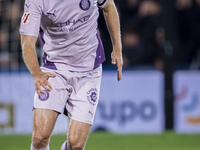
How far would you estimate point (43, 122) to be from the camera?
515 centimetres

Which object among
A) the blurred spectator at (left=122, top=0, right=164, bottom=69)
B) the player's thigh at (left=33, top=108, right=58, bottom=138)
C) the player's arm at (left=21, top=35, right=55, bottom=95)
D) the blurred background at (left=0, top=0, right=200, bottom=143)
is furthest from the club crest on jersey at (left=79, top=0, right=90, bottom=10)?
the blurred spectator at (left=122, top=0, right=164, bottom=69)

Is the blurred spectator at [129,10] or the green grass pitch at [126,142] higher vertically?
the blurred spectator at [129,10]

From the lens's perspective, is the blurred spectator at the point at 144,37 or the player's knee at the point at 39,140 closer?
the player's knee at the point at 39,140

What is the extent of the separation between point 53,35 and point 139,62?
6321 millimetres

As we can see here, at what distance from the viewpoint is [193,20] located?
37.1ft

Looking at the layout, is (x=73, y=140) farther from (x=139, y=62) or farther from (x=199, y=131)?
(x=139, y=62)

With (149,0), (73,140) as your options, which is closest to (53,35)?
(73,140)

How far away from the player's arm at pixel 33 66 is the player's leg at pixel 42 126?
0.21 m

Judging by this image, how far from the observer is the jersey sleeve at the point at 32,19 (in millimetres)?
5051

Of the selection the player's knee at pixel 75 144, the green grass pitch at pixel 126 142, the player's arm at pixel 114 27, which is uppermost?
the player's arm at pixel 114 27

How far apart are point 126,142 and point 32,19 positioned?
4355 millimetres

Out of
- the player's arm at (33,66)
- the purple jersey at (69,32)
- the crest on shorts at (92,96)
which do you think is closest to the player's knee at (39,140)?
the player's arm at (33,66)

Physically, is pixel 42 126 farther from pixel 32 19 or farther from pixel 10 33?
pixel 10 33

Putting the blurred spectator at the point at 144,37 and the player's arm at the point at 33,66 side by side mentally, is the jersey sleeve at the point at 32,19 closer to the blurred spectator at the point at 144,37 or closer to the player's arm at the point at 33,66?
the player's arm at the point at 33,66
